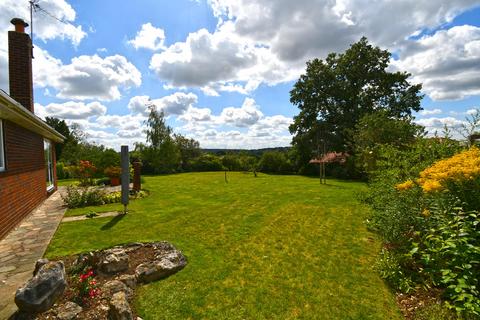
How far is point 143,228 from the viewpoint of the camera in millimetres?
6914

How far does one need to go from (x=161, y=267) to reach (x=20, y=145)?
6.61 meters

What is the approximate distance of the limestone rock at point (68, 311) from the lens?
9.90 feet

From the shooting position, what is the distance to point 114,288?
3.68m

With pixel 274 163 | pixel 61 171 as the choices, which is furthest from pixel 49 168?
pixel 274 163

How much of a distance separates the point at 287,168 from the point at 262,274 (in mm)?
29495

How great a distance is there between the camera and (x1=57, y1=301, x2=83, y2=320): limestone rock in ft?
9.90

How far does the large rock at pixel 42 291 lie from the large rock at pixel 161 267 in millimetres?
1099

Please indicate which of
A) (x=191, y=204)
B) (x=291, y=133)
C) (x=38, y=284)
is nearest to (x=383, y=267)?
(x=38, y=284)

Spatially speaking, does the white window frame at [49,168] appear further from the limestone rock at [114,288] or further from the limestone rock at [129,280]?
the limestone rock at [114,288]

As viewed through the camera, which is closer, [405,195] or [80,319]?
[80,319]

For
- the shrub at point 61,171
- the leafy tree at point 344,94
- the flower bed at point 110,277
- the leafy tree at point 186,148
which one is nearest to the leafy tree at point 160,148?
the leafy tree at point 186,148

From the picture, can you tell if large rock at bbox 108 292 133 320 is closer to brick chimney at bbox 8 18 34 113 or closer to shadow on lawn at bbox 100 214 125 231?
shadow on lawn at bbox 100 214 125 231

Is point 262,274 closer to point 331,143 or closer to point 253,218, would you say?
point 253,218

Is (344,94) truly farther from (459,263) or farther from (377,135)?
(459,263)
